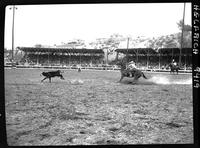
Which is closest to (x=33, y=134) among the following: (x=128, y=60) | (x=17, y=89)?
(x=17, y=89)

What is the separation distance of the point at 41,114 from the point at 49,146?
0.37 m

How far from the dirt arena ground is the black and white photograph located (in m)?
0.01

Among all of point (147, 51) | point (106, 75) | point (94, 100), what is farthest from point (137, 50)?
point (94, 100)

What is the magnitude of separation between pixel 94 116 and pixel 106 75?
56 cm

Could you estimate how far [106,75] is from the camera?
2820 millimetres

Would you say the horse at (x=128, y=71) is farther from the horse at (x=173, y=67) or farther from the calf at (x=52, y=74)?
the calf at (x=52, y=74)

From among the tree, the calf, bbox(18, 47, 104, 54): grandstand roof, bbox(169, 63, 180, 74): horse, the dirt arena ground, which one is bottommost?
the dirt arena ground

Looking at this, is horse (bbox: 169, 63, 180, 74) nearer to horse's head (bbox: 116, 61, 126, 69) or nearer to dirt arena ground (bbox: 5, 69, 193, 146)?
dirt arena ground (bbox: 5, 69, 193, 146)

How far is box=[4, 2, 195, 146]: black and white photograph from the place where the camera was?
2.42m

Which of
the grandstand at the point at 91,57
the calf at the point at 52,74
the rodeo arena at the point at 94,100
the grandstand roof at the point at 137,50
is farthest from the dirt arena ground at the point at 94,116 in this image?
the grandstand roof at the point at 137,50

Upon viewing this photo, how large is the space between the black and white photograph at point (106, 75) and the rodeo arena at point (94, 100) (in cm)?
1

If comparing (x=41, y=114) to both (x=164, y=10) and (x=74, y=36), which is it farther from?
(x=164, y=10)

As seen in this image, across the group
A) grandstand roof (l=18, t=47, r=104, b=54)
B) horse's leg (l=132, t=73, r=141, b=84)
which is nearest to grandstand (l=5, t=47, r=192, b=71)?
grandstand roof (l=18, t=47, r=104, b=54)

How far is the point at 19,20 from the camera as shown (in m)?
2.46
